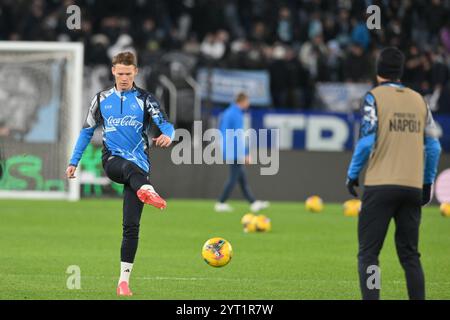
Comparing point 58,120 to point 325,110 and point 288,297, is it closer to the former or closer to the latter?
point 325,110

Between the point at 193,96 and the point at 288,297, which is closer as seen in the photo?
the point at 288,297

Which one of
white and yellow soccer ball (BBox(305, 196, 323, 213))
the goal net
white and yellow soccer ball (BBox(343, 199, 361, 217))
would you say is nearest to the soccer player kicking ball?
white and yellow soccer ball (BBox(343, 199, 361, 217))

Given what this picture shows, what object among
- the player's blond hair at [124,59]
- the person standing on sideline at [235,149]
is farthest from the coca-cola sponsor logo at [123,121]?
the person standing on sideline at [235,149]

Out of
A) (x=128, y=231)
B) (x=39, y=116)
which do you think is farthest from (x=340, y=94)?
(x=128, y=231)

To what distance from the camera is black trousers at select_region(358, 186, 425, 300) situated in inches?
318

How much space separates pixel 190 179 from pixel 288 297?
13.4m

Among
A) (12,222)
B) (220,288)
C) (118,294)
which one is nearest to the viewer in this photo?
(118,294)

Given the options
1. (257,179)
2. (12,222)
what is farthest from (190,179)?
(12,222)

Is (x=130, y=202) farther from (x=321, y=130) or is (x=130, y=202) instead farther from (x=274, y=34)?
(x=274, y=34)

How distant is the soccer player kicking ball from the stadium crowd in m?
13.8

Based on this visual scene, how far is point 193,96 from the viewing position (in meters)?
23.3

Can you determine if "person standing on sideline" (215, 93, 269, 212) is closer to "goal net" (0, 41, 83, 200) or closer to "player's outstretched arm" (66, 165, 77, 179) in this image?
"goal net" (0, 41, 83, 200)

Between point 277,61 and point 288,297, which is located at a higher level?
point 277,61

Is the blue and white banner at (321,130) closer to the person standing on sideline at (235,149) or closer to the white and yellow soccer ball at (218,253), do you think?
the person standing on sideline at (235,149)
